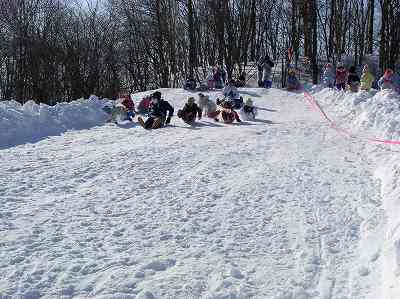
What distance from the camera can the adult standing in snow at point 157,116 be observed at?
13141 millimetres

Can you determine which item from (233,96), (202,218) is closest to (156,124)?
(233,96)

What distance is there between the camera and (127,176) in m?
8.14

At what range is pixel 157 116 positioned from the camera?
13.4 m

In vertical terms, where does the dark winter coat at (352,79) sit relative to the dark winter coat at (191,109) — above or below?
above

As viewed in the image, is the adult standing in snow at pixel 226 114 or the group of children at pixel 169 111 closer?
the group of children at pixel 169 111

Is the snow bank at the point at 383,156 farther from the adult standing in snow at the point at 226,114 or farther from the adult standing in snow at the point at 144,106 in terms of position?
the adult standing in snow at the point at 144,106

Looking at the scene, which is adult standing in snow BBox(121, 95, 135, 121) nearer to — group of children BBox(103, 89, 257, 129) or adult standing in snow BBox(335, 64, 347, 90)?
group of children BBox(103, 89, 257, 129)

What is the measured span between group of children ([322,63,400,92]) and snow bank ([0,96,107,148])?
347 inches

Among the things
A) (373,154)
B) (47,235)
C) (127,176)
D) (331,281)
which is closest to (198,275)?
(331,281)

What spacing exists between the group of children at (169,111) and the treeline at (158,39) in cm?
1264

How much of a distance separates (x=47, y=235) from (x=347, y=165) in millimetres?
5479

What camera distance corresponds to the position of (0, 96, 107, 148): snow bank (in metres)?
11.7

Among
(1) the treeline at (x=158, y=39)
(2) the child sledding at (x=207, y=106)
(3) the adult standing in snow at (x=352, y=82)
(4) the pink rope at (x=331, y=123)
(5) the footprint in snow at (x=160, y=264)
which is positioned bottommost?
(5) the footprint in snow at (x=160, y=264)

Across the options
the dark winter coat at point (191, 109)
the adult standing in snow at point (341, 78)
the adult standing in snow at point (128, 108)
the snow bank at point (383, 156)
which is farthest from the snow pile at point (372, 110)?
the adult standing in snow at point (128, 108)
